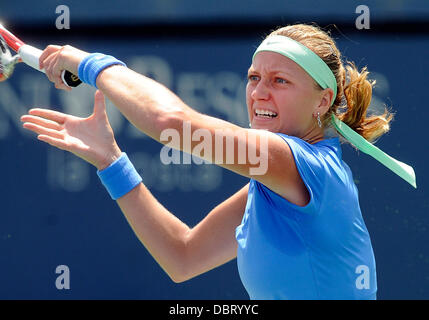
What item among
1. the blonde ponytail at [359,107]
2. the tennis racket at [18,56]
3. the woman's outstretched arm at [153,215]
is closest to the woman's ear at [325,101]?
the blonde ponytail at [359,107]

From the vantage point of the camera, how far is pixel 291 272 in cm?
189

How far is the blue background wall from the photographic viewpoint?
3.92 m

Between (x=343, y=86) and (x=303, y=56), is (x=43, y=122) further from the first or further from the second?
(x=343, y=86)

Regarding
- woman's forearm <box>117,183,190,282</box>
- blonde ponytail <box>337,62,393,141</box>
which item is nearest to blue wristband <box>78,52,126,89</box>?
woman's forearm <box>117,183,190,282</box>

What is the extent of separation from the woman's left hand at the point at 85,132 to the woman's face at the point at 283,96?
19.2 inches

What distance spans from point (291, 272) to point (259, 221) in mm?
166

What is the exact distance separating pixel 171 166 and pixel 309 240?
221 centimetres

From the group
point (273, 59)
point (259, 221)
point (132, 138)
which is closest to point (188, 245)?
point (259, 221)

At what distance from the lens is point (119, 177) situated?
219 centimetres

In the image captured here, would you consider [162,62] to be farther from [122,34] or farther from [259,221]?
[259,221]

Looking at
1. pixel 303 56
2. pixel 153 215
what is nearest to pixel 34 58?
pixel 153 215

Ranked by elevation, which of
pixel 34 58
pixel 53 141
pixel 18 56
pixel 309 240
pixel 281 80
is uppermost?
pixel 18 56

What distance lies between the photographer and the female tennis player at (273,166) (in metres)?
1.71

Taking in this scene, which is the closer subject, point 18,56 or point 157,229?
point 157,229
